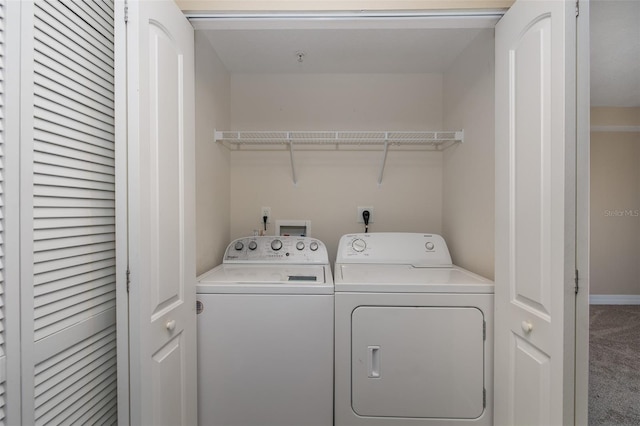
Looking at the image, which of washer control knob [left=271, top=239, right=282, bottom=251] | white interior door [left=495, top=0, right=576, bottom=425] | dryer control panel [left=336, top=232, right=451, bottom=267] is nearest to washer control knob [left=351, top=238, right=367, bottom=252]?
dryer control panel [left=336, top=232, right=451, bottom=267]

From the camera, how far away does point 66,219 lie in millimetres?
938

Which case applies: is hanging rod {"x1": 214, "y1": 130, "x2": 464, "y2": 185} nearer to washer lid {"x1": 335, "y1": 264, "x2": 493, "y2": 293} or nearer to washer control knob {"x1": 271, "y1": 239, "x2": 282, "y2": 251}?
washer control knob {"x1": 271, "y1": 239, "x2": 282, "y2": 251}

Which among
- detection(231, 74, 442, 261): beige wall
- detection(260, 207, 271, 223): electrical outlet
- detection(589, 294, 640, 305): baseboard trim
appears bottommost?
detection(589, 294, 640, 305): baseboard trim

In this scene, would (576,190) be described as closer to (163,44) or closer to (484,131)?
(484,131)

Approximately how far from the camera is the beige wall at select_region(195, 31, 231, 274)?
180cm

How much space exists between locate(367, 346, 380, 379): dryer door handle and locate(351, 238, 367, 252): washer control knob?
0.72 m

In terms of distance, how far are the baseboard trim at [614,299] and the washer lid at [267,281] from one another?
1056mm

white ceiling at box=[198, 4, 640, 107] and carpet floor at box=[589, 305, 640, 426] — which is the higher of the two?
white ceiling at box=[198, 4, 640, 107]

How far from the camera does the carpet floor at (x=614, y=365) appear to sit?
1022mm

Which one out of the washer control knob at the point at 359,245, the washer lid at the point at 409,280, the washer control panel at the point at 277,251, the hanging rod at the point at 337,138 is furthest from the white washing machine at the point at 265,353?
the hanging rod at the point at 337,138

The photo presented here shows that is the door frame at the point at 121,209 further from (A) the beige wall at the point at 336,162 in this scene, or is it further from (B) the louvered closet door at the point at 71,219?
(A) the beige wall at the point at 336,162

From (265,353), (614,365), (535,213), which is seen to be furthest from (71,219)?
(614,365)

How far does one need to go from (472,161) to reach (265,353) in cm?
171

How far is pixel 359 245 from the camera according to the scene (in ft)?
6.92
